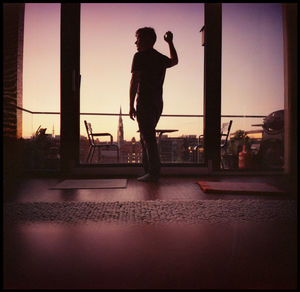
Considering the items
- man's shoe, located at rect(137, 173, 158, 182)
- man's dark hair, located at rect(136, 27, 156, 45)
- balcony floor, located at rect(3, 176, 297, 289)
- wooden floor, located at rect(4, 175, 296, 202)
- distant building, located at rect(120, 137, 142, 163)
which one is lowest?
balcony floor, located at rect(3, 176, 297, 289)

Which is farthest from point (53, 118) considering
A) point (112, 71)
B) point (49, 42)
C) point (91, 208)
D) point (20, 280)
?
point (20, 280)

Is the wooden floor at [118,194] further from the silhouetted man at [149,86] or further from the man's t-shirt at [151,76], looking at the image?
the man's t-shirt at [151,76]

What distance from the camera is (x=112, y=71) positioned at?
441 cm

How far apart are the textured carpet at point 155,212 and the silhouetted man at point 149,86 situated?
899mm

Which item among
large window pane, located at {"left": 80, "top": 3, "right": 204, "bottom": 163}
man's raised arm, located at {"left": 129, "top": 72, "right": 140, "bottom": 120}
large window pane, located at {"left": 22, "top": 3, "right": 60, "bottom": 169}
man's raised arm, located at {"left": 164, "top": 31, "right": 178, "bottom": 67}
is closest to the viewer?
man's raised arm, located at {"left": 129, "top": 72, "right": 140, "bottom": 120}

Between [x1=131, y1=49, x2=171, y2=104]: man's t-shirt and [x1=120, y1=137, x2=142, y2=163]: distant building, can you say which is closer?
[x1=131, y1=49, x2=171, y2=104]: man's t-shirt

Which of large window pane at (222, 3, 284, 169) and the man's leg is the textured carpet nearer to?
the man's leg

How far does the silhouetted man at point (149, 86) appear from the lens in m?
2.12

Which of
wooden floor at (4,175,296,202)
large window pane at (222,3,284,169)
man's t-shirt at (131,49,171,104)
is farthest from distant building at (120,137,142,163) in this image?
wooden floor at (4,175,296,202)

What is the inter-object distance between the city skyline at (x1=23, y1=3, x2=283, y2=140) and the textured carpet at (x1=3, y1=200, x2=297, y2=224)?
48.5 inches

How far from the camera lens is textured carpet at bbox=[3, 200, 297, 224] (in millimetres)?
1058

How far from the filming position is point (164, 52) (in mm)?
3393

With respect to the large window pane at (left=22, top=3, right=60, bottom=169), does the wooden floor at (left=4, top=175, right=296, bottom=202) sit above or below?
below

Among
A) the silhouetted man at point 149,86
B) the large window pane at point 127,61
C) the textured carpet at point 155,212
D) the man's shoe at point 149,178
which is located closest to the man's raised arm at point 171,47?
the silhouetted man at point 149,86
